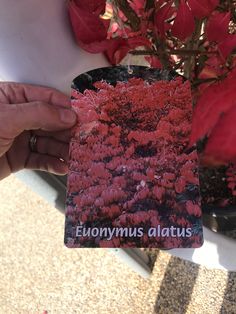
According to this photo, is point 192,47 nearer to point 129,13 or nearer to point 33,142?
point 129,13

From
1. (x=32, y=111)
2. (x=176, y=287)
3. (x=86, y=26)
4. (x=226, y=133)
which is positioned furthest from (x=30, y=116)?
(x=176, y=287)

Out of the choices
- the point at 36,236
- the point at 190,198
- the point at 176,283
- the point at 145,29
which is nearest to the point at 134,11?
the point at 145,29

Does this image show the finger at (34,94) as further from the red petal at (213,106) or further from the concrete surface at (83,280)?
the concrete surface at (83,280)

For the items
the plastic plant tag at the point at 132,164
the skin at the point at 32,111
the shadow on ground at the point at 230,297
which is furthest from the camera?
the shadow on ground at the point at 230,297

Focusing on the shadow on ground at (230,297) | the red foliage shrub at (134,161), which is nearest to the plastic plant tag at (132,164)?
the red foliage shrub at (134,161)

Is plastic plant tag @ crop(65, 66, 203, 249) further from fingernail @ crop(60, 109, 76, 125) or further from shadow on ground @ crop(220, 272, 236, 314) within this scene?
shadow on ground @ crop(220, 272, 236, 314)

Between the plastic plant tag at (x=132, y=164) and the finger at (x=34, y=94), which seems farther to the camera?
the finger at (x=34, y=94)

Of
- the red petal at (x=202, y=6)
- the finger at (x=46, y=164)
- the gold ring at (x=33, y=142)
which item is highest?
the red petal at (x=202, y=6)
